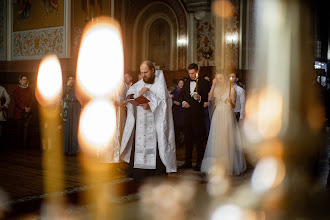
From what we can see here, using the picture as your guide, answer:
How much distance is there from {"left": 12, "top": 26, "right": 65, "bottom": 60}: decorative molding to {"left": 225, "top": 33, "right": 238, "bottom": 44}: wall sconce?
16.5 feet

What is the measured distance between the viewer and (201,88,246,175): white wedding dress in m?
6.30

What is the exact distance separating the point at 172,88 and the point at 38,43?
3455 mm

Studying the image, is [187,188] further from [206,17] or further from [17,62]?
[206,17]

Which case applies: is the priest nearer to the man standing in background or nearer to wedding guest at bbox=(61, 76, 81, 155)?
the man standing in background

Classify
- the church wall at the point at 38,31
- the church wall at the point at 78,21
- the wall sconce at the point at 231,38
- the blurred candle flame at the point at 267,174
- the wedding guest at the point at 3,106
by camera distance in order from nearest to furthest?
the blurred candle flame at the point at 267,174
the wedding guest at the point at 3,106
the church wall at the point at 78,21
the church wall at the point at 38,31
the wall sconce at the point at 231,38

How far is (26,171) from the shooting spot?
627cm

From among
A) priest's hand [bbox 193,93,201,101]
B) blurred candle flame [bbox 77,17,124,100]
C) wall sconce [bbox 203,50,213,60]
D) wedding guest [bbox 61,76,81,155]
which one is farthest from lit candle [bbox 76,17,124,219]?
wall sconce [bbox 203,50,213,60]

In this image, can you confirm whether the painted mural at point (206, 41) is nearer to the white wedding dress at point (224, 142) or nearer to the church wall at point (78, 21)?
the church wall at point (78, 21)

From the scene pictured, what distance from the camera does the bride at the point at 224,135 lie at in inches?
248

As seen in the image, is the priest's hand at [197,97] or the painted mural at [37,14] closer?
the priest's hand at [197,97]

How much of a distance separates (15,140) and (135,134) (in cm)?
495

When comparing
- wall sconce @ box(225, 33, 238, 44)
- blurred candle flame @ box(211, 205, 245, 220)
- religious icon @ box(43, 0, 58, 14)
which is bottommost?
blurred candle flame @ box(211, 205, 245, 220)

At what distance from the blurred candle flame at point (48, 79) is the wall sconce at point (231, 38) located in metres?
5.19

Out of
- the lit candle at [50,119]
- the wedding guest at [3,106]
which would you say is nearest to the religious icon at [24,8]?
the lit candle at [50,119]
